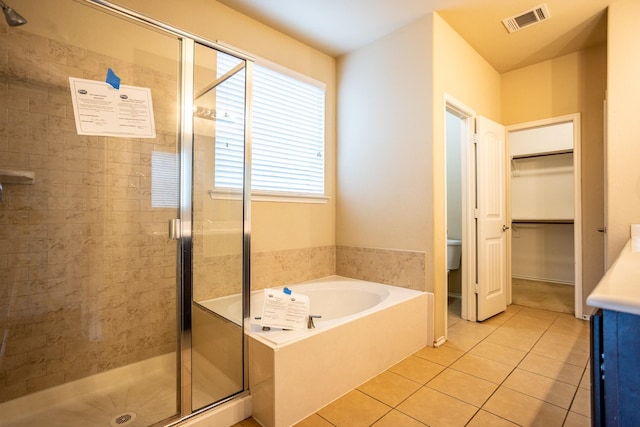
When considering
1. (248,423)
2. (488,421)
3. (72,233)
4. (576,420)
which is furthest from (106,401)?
(576,420)

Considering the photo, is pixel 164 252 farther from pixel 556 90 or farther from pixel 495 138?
pixel 556 90

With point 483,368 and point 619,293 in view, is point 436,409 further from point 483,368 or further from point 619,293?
point 619,293

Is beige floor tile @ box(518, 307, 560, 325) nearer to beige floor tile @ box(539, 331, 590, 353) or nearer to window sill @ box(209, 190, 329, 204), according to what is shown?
beige floor tile @ box(539, 331, 590, 353)

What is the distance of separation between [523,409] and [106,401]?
7.41ft

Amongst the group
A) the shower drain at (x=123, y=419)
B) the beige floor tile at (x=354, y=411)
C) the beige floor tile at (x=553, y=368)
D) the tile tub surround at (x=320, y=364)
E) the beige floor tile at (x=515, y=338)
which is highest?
the tile tub surround at (x=320, y=364)

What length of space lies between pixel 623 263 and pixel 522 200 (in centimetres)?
404

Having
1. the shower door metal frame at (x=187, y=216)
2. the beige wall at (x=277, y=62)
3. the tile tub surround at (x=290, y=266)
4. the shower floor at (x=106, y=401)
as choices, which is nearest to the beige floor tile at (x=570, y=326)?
the tile tub surround at (x=290, y=266)

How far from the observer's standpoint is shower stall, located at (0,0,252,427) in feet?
5.08

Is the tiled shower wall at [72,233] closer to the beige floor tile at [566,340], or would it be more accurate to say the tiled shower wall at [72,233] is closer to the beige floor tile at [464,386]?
the beige floor tile at [464,386]

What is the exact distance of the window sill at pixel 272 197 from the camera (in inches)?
74.5

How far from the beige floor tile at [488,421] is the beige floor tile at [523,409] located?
0.11 ft

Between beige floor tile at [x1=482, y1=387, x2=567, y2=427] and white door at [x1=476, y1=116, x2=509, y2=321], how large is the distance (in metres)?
1.26

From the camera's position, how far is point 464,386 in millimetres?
1850

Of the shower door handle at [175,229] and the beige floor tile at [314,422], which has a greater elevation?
the shower door handle at [175,229]
